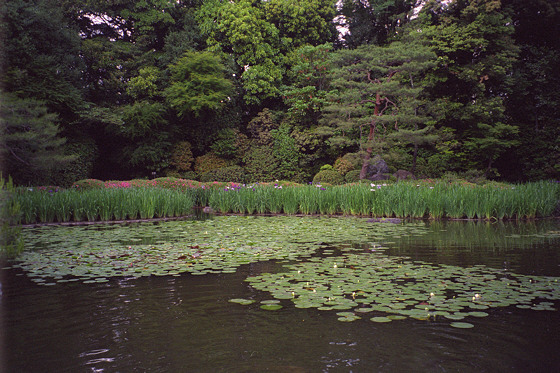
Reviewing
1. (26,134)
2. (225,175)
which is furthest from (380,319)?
(225,175)

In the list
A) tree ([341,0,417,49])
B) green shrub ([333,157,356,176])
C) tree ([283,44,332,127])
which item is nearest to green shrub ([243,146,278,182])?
tree ([283,44,332,127])

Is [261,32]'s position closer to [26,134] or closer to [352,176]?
[352,176]

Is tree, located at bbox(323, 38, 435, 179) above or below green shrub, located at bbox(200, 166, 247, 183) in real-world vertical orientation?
above

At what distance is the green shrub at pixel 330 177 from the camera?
15.2 m

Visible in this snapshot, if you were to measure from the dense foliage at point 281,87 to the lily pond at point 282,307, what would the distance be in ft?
33.1

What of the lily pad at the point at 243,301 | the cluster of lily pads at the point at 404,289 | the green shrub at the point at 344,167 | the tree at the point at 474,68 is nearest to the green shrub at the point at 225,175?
the green shrub at the point at 344,167

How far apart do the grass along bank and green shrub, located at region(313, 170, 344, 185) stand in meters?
5.37

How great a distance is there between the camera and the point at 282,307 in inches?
115

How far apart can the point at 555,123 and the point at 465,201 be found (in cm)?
1179

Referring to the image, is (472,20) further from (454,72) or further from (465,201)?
(465,201)

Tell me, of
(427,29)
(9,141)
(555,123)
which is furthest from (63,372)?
(555,123)

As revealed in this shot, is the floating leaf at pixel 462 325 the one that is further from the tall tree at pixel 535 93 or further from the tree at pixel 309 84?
the tall tree at pixel 535 93

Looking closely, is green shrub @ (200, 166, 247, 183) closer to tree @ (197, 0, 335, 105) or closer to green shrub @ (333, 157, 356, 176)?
tree @ (197, 0, 335, 105)

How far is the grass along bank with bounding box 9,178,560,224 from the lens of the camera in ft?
26.6
